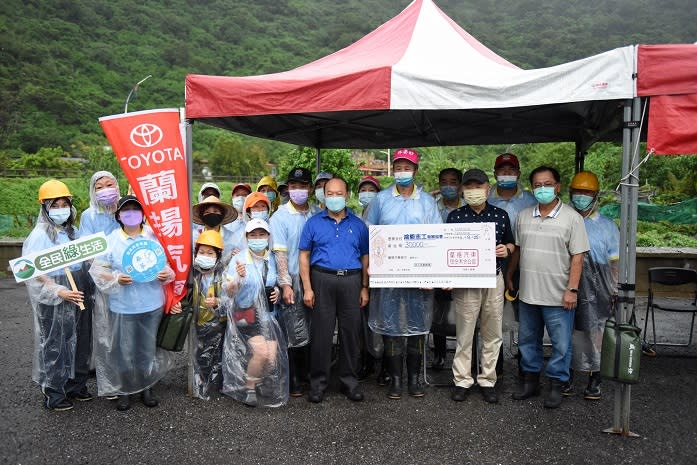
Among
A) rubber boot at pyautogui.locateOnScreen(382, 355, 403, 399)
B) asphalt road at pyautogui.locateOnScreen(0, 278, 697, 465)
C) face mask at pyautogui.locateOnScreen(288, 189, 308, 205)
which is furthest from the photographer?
face mask at pyautogui.locateOnScreen(288, 189, 308, 205)

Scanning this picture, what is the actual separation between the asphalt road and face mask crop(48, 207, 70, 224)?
1.49m

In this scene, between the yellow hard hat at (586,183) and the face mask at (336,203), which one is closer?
the face mask at (336,203)

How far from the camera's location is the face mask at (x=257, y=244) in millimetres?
4281

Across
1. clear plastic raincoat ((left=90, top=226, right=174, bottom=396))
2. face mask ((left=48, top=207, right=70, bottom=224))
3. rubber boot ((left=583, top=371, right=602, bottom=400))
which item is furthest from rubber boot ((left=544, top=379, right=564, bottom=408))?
face mask ((left=48, top=207, right=70, bottom=224))

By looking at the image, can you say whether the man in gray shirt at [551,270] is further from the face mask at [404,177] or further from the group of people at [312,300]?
the face mask at [404,177]

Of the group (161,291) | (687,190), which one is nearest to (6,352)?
(161,291)

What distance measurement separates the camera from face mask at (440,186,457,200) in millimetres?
5031

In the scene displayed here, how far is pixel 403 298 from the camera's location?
4.35 meters

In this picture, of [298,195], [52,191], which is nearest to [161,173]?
[52,191]

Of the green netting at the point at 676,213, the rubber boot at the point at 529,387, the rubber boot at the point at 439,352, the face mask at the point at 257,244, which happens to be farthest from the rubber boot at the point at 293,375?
the green netting at the point at 676,213

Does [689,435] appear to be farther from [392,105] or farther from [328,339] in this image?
[392,105]

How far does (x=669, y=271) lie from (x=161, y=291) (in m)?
5.19

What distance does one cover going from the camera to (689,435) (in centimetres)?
374

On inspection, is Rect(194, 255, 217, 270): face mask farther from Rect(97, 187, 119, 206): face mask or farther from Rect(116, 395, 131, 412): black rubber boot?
Rect(116, 395, 131, 412): black rubber boot
